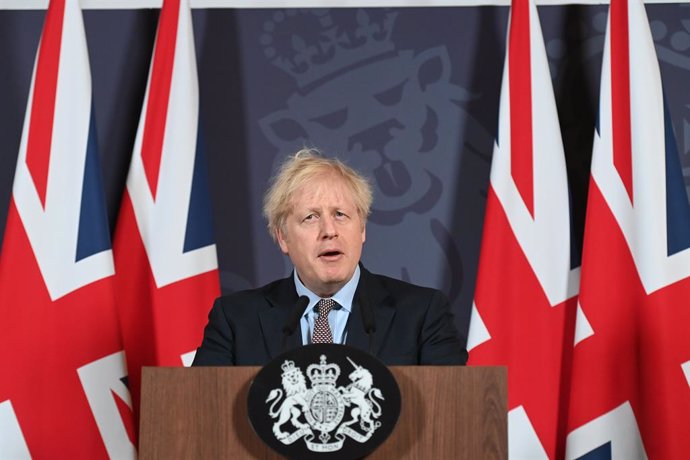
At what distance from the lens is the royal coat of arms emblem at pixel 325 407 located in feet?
5.15

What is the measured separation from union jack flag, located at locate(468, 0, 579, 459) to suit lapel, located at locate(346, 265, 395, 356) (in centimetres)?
121

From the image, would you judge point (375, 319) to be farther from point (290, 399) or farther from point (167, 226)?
point (167, 226)

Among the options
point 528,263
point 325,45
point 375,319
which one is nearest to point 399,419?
point 375,319

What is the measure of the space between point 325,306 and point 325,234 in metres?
0.17

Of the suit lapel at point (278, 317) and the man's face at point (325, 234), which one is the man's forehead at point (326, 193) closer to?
the man's face at point (325, 234)

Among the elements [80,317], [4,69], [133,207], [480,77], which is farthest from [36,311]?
[480,77]

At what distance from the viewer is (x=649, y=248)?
327cm

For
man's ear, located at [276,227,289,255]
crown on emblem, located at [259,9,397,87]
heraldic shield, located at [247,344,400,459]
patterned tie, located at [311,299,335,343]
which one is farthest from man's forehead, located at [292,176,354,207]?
crown on emblem, located at [259,9,397,87]

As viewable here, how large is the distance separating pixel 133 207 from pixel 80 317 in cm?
47

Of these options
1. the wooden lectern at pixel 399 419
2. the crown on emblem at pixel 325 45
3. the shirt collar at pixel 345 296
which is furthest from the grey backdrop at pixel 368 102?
the wooden lectern at pixel 399 419

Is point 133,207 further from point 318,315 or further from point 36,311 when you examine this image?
point 318,315

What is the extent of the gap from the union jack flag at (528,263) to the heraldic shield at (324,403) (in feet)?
5.92

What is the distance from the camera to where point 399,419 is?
1.60 m

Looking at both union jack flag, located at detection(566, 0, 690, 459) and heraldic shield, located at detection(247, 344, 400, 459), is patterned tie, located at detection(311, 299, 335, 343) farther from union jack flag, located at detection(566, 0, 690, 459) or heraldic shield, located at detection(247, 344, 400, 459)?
union jack flag, located at detection(566, 0, 690, 459)
